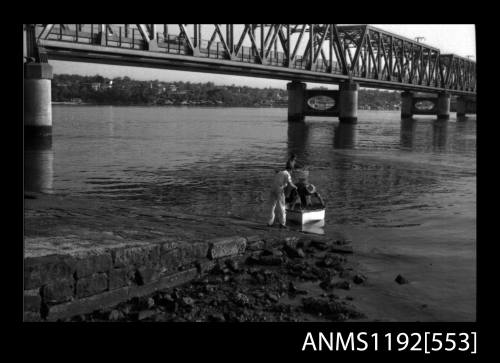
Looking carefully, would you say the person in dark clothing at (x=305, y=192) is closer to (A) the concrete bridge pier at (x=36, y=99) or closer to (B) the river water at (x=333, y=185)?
(B) the river water at (x=333, y=185)

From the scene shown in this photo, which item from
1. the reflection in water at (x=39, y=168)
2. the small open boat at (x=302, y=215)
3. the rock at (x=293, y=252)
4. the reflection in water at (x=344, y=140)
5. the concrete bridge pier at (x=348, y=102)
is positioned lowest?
the rock at (x=293, y=252)

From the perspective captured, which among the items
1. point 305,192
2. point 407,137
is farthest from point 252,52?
point 305,192

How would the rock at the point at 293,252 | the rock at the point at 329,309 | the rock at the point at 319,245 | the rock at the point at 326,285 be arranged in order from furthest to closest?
the rock at the point at 319,245
the rock at the point at 293,252
the rock at the point at 326,285
the rock at the point at 329,309

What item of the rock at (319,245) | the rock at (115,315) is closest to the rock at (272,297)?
the rock at (115,315)

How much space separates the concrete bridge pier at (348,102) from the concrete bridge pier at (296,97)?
7708 mm

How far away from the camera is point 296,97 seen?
117375 millimetres

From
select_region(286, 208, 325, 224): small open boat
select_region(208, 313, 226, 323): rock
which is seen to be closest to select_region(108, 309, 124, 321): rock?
select_region(208, 313, 226, 323): rock

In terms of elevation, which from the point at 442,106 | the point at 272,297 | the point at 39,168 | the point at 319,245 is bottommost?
the point at 272,297

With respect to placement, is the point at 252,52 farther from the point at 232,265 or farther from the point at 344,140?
the point at 232,265

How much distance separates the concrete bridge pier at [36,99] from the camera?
48.9 metres

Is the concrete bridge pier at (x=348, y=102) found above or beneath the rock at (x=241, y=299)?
above

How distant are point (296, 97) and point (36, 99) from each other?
74214mm
